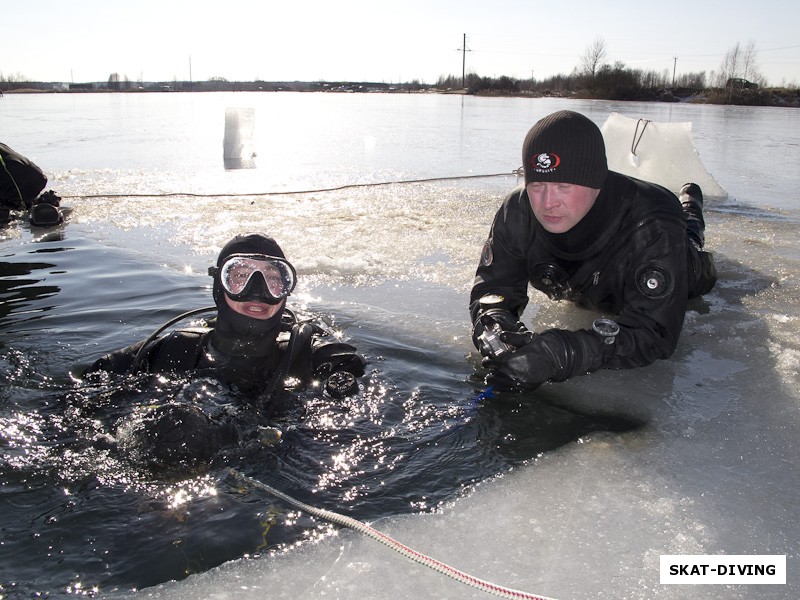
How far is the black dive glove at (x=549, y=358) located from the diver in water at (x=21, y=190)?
5.53m

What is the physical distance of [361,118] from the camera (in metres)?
20.1

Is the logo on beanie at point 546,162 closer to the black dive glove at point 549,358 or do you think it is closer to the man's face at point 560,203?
the man's face at point 560,203

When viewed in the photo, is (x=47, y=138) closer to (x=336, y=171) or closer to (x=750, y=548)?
(x=336, y=171)

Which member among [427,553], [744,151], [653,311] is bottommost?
[427,553]

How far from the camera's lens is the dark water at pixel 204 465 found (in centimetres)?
200

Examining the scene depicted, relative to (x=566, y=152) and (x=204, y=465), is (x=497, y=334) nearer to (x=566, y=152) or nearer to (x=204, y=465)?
(x=566, y=152)

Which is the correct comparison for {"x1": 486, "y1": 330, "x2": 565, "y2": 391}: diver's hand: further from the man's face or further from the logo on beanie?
the logo on beanie

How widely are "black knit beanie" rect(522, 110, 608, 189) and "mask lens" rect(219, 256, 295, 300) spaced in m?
1.30

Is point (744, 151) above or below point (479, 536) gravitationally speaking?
above

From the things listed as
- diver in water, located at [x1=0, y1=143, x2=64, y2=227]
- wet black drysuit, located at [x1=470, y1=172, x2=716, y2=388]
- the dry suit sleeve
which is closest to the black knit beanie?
wet black drysuit, located at [x1=470, y1=172, x2=716, y2=388]

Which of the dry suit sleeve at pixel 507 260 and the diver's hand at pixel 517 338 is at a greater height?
the dry suit sleeve at pixel 507 260

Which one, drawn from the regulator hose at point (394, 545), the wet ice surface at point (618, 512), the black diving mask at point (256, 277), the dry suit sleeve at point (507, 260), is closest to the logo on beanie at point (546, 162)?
the dry suit sleeve at point (507, 260)

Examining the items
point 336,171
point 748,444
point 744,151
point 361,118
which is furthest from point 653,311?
point 361,118

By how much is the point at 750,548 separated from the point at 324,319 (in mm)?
2768
